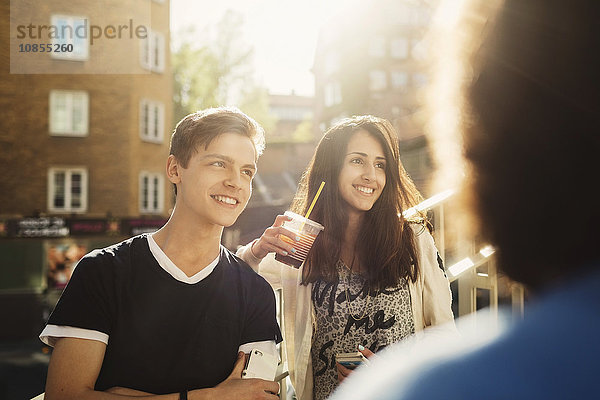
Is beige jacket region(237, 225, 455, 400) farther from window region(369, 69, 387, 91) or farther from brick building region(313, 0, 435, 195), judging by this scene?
window region(369, 69, 387, 91)

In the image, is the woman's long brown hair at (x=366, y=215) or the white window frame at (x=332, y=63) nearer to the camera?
the woman's long brown hair at (x=366, y=215)

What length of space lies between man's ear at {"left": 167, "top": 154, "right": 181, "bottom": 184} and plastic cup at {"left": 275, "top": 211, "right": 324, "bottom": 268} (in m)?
0.44

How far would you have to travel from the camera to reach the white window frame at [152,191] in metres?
14.1

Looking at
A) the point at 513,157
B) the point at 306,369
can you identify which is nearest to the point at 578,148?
the point at 513,157

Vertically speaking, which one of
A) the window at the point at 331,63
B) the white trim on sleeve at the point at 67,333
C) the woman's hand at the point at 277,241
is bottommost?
the white trim on sleeve at the point at 67,333

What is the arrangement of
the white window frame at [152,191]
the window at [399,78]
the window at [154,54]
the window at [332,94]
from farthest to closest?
the window at [332,94] < the window at [399,78] < the white window frame at [152,191] < the window at [154,54]

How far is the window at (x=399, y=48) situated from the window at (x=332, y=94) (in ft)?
11.5

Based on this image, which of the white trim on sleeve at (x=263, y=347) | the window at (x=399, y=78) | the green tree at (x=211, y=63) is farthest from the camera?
the window at (x=399, y=78)

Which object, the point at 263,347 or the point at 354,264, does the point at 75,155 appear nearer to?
the point at 354,264

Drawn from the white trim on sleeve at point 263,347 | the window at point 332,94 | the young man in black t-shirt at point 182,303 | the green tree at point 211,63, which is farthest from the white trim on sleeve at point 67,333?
the window at point 332,94

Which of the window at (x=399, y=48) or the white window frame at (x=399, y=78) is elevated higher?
the window at (x=399, y=48)

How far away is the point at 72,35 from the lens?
9.79 meters

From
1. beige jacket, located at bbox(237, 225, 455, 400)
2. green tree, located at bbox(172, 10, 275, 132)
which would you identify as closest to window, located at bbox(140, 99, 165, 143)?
green tree, located at bbox(172, 10, 275, 132)

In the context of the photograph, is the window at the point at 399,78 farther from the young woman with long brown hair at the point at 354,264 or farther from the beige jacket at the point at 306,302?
the beige jacket at the point at 306,302
